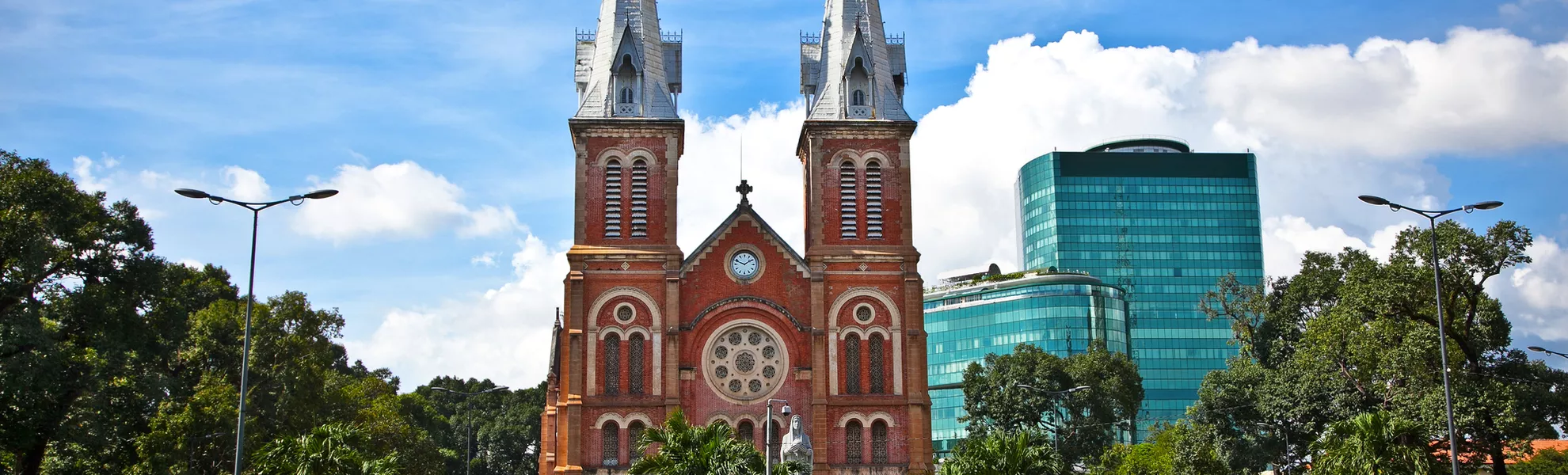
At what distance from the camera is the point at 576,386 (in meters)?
51.7

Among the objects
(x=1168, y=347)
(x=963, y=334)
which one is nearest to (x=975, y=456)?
(x=963, y=334)

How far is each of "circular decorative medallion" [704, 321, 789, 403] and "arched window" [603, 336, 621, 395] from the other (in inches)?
125

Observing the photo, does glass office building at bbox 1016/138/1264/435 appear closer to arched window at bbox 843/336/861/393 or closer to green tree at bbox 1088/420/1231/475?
green tree at bbox 1088/420/1231/475

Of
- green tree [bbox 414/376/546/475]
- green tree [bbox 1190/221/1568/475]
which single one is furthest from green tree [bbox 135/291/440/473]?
green tree [bbox 414/376/546/475]

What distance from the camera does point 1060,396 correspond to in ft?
229

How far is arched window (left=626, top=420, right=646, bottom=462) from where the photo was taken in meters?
51.4

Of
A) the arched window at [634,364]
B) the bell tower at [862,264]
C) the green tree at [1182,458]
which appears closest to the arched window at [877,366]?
the bell tower at [862,264]

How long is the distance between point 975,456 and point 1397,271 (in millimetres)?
16312

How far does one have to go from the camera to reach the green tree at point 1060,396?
230ft

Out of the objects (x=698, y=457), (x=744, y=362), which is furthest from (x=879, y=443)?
(x=698, y=457)

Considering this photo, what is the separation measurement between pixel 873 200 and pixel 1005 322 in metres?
66.7

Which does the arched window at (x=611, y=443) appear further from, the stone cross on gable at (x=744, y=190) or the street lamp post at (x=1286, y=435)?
the street lamp post at (x=1286, y=435)

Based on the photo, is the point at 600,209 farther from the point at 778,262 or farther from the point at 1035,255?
the point at 1035,255

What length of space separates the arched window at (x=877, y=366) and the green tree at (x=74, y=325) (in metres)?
23.6
